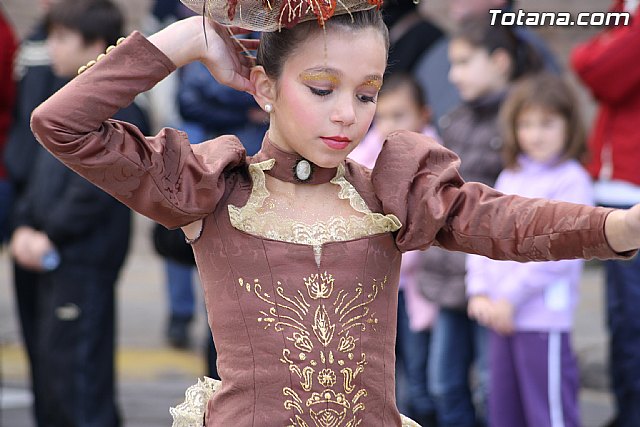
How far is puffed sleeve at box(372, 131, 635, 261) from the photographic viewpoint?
2467 millimetres

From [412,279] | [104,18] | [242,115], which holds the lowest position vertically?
[412,279]

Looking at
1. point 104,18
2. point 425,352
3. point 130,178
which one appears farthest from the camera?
point 425,352

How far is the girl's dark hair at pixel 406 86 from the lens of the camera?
5.43 m

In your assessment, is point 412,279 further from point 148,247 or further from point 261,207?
point 148,247

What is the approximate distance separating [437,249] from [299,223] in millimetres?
2531

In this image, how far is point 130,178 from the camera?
2.49 meters

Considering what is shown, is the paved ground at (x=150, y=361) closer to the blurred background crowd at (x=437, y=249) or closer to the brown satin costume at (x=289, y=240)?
the blurred background crowd at (x=437, y=249)

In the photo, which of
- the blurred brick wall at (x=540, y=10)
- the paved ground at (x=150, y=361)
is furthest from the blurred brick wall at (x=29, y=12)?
the paved ground at (x=150, y=361)

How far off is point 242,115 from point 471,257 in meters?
1.37

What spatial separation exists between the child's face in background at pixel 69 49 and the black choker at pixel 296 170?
8.38 feet

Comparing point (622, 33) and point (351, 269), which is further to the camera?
point (622, 33)

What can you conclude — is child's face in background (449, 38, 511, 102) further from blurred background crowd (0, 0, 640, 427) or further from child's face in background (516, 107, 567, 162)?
child's face in background (516, 107, 567, 162)

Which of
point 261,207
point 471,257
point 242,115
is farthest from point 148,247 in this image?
point 261,207

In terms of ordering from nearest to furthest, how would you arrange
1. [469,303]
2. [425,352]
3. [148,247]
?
[469,303], [425,352], [148,247]
